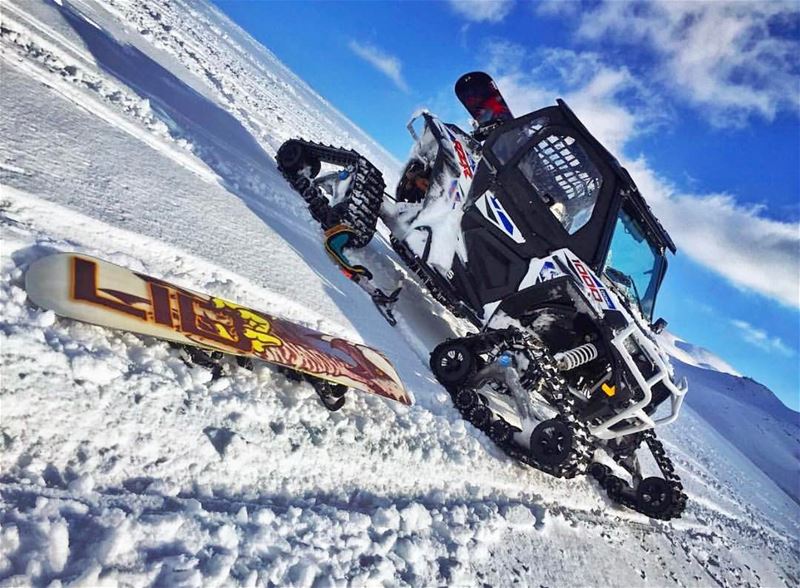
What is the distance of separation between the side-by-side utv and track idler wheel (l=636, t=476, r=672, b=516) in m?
0.01

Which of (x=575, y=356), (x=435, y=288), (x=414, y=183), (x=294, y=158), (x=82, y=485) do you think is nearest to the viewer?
(x=82, y=485)

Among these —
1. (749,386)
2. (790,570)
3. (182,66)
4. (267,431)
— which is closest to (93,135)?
(267,431)

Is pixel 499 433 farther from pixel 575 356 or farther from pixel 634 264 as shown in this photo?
pixel 634 264

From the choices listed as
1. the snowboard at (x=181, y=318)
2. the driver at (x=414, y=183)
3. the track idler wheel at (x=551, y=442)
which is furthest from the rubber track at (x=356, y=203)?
the track idler wheel at (x=551, y=442)

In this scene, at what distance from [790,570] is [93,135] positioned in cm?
922

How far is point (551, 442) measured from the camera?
156 inches

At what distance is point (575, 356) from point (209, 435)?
3.18 metres

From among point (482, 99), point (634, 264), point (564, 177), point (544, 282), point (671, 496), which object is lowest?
point (671, 496)

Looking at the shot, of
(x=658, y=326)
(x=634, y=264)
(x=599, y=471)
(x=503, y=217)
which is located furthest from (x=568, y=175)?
(x=599, y=471)

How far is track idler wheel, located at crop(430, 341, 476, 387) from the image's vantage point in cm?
471

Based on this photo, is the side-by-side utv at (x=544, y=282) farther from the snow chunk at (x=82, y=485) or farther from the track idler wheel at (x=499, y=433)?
the snow chunk at (x=82, y=485)

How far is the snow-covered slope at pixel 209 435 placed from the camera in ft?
5.77

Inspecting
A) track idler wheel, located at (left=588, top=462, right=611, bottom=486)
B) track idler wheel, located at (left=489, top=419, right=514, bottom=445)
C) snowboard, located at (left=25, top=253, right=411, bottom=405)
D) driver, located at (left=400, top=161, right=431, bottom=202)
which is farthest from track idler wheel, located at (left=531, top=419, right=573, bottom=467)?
driver, located at (left=400, top=161, right=431, bottom=202)

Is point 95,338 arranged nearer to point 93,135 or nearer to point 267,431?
point 267,431
